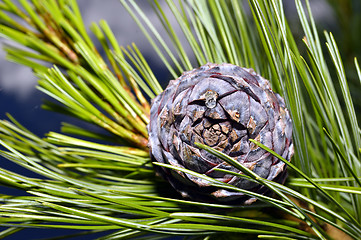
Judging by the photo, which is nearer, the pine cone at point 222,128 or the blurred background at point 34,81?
the pine cone at point 222,128

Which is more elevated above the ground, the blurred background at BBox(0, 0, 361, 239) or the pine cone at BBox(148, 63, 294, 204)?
the blurred background at BBox(0, 0, 361, 239)

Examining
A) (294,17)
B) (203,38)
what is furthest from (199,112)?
(294,17)

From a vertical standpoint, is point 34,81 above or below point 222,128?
above

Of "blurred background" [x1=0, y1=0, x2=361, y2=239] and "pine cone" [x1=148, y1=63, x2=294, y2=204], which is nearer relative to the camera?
"pine cone" [x1=148, y1=63, x2=294, y2=204]

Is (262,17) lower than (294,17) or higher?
lower

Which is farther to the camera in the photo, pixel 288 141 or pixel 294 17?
pixel 294 17

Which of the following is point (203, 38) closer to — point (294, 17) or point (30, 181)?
point (30, 181)

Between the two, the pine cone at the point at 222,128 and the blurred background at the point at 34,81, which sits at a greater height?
the blurred background at the point at 34,81

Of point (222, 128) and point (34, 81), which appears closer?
point (222, 128)
